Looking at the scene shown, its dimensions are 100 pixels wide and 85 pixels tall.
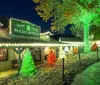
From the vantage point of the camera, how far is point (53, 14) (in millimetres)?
33062

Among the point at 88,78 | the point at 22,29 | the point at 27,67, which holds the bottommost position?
the point at 88,78

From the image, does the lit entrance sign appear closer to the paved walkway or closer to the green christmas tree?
the green christmas tree

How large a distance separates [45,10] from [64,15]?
125 inches

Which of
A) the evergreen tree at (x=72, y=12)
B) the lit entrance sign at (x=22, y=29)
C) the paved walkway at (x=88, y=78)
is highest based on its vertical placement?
the evergreen tree at (x=72, y=12)

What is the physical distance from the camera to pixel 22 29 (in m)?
21.7

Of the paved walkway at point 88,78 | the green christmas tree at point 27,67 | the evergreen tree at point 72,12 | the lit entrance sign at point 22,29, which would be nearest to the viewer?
the paved walkway at point 88,78

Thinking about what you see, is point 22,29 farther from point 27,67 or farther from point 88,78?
point 88,78

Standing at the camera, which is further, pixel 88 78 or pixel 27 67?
pixel 27 67

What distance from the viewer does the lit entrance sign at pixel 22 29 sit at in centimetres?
2000

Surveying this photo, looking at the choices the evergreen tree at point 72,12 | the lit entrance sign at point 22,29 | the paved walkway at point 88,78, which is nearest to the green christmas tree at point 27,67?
the lit entrance sign at point 22,29

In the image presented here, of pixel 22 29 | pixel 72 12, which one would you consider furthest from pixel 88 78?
pixel 72 12

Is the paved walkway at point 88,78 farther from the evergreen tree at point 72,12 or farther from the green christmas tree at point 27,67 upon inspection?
the evergreen tree at point 72,12

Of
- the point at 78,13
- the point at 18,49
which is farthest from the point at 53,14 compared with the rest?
the point at 18,49

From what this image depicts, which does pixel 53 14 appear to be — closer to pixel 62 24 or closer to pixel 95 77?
pixel 62 24
